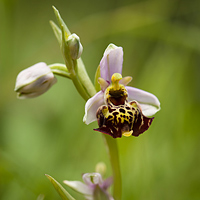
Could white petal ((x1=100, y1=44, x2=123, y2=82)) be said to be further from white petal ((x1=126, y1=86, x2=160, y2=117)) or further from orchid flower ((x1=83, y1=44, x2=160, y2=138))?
white petal ((x1=126, y1=86, x2=160, y2=117))

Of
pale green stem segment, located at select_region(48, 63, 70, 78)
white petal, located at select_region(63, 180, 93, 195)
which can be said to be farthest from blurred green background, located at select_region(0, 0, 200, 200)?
pale green stem segment, located at select_region(48, 63, 70, 78)

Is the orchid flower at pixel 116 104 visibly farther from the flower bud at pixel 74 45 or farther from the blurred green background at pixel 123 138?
the blurred green background at pixel 123 138

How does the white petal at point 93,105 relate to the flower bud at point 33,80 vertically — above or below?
below

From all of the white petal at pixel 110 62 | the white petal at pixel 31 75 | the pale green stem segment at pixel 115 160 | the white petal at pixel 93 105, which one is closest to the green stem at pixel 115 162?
the pale green stem segment at pixel 115 160

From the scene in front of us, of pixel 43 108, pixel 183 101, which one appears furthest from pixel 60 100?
pixel 183 101

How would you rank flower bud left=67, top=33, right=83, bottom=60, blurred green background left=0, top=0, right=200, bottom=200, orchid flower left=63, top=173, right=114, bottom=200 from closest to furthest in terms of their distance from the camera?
flower bud left=67, top=33, right=83, bottom=60
orchid flower left=63, top=173, right=114, bottom=200
blurred green background left=0, top=0, right=200, bottom=200

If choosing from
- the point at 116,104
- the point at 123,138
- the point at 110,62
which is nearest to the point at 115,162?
the point at 116,104
